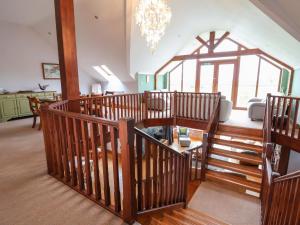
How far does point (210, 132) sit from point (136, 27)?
3821 millimetres

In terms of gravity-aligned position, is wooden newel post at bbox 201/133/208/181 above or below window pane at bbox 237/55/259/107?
below

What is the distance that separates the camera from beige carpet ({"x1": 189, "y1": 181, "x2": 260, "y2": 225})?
2986mm

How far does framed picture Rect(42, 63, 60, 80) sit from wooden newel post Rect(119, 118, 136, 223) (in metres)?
7.46

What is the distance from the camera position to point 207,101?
485 cm

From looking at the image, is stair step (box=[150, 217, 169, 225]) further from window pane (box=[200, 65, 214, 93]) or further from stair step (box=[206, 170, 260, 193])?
window pane (box=[200, 65, 214, 93])

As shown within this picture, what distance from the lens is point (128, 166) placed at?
4.85 ft

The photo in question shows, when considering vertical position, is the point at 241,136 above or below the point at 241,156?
above

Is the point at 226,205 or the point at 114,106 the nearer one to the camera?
the point at 226,205

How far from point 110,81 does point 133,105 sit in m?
Answer: 4.68

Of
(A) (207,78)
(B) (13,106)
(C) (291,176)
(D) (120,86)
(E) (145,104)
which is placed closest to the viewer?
(C) (291,176)

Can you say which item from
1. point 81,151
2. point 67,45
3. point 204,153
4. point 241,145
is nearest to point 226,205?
point 204,153

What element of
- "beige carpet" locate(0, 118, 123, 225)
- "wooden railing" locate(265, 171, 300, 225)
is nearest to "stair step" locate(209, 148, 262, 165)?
"wooden railing" locate(265, 171, 300, 225)

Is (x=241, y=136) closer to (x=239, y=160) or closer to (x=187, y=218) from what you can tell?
(x=239, y=160)

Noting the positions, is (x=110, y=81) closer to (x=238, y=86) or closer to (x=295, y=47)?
(x=238, y=86)
